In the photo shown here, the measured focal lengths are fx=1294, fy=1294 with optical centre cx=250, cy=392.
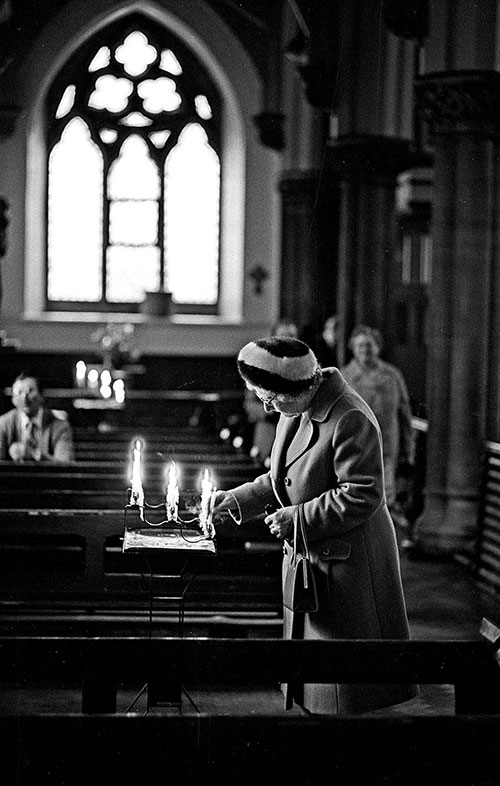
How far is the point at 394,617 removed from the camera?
415 centimetres

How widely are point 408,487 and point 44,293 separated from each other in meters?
8.42

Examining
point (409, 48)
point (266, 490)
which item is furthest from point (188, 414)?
point (266, 490)

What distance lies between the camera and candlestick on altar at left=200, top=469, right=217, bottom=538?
168 inches

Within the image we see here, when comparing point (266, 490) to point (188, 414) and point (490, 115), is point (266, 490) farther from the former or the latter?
point (188, 414)

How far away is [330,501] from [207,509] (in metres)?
0.53

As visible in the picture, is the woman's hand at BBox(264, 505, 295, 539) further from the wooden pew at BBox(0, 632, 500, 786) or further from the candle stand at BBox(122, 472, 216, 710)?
the wooden pew at BBox(0, 632, 500, 786)

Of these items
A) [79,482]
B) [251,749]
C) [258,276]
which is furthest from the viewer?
[258,276]

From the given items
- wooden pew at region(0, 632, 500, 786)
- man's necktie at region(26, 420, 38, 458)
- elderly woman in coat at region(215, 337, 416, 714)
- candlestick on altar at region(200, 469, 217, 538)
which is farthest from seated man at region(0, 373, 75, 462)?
wooden pew at region(0, 632, 500, 786)

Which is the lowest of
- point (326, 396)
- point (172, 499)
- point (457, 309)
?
point (172, 499)

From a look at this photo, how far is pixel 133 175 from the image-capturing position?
693 inches

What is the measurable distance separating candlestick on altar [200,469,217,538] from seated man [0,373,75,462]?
1628 millimetres

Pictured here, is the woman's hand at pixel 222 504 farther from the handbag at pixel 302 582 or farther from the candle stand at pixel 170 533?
the handbag at pixel 302 582

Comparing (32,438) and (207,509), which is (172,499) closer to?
(207,509)

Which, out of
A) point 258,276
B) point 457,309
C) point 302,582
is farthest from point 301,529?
point 258,276
